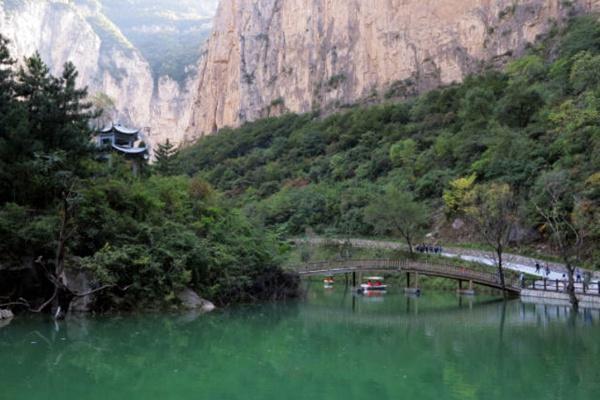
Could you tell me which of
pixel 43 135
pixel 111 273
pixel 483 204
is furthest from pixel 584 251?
pixel 43 135

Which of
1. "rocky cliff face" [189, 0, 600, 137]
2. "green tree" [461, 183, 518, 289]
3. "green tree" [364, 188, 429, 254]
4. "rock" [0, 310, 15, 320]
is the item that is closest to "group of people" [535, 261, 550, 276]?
"green tree" [461, 183, 518, 289]

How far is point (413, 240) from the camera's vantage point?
116 ft

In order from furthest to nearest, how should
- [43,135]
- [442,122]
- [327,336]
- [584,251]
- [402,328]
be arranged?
[442,122], [584,251], [43,135], [402,328], [327,336]

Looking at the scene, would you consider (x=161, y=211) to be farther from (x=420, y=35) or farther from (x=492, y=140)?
(x=420, y=35)

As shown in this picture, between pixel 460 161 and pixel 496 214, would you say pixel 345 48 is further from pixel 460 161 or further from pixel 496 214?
pixel 496 214

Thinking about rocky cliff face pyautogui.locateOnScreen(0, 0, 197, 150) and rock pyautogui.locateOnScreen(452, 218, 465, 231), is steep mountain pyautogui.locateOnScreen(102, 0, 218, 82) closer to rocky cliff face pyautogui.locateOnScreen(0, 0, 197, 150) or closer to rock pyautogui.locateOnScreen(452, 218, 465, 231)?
rocky cliff face pyautogui.locateOnScreen(0, 0, 197, 150)

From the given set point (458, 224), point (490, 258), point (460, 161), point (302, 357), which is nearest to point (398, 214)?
point (458, 224)

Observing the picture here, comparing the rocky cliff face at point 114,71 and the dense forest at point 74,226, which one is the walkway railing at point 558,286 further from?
the rocky cliff face at point 114,71

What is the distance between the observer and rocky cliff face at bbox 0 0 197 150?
102062mm

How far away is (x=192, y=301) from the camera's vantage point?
67.8 feet

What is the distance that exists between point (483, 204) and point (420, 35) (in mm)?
36369

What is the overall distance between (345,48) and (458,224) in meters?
38.3

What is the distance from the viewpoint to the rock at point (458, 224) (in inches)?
1389

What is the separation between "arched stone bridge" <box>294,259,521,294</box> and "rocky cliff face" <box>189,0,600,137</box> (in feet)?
103
